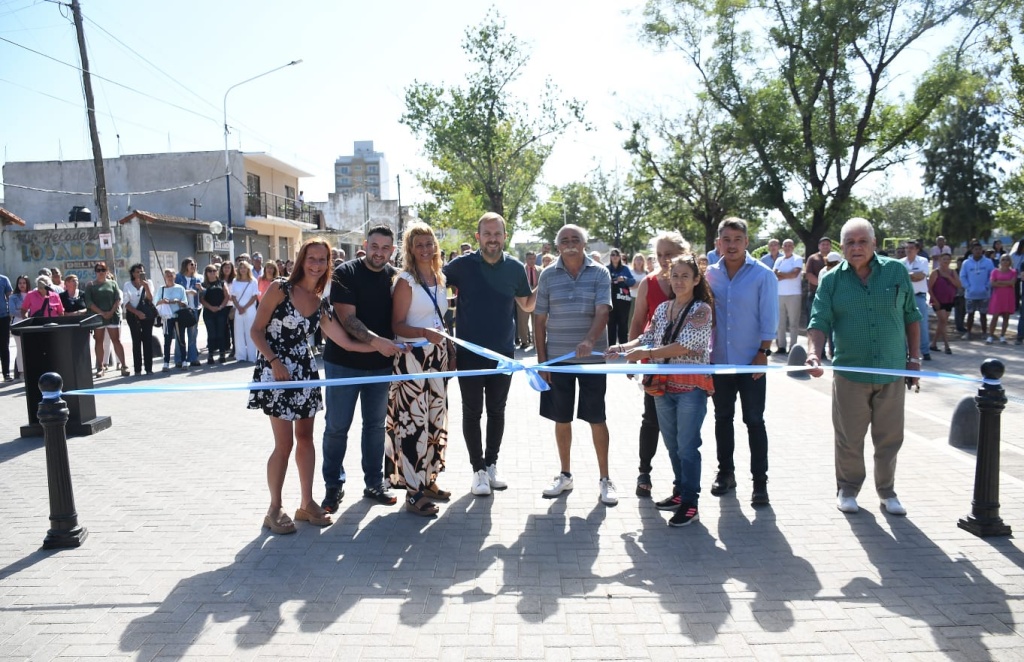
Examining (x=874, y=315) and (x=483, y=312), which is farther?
(x=483, y=312)

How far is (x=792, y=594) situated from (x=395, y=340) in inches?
121

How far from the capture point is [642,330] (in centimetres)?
561

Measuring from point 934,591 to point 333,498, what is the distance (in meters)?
3.83

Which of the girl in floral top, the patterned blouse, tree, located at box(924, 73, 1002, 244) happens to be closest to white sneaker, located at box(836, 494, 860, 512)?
the girl in floral top

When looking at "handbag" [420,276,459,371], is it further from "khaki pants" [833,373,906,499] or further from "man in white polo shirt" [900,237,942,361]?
"man in white polo shirt" [900,237,942,361]

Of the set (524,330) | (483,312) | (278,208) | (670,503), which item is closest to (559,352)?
(483,312)

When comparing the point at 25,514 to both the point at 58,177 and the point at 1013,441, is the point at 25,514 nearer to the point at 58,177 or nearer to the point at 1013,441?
the point at 1013,441

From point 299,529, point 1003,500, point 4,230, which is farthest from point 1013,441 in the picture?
point 4,230

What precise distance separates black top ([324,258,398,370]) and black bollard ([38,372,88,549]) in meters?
1.67

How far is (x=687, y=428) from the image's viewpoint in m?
4.89

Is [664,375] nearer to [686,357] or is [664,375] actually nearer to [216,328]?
[686,357]

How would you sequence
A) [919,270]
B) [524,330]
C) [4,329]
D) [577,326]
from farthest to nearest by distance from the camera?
[524,330], [919,270], [4,329], [577,326]

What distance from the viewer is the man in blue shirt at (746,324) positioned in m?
5.27

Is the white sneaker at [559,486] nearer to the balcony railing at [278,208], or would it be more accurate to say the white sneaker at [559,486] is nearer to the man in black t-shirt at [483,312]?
the man in black t-shirt at [483,312]
